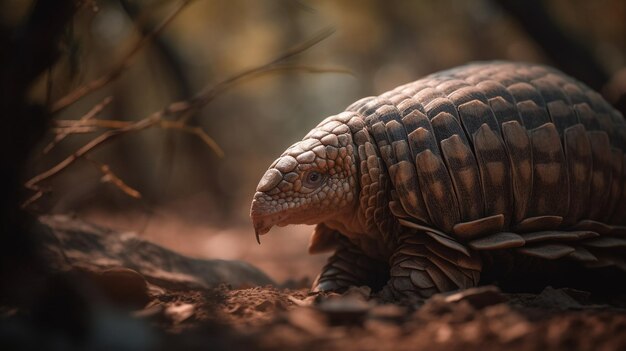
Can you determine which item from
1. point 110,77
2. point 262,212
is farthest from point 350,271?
point 110,77

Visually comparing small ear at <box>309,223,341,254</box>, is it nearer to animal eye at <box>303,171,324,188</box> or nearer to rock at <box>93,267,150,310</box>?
animal eye at <box>303,171,324,188</box>

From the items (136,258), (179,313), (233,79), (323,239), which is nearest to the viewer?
(179,313)

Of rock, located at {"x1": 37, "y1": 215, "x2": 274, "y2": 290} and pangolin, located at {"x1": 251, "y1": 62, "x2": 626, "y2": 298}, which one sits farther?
rock, located at {"x1": 37, "y1": 215, "x2": 274, "y2": 290}

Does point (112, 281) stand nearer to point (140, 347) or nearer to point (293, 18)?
point (140, 347)

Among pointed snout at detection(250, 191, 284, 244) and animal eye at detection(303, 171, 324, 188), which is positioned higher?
animal eye at detection(303, 171, 324, 188)

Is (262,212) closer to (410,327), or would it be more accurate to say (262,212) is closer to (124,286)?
(124,286)

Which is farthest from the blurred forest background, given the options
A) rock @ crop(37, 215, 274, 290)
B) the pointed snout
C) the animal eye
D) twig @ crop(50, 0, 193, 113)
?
the animal eye
